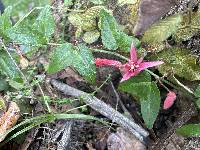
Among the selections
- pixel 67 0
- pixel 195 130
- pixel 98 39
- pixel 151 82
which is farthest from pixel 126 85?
pixel 67 0

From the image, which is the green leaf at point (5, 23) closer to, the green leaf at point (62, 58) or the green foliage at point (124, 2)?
the green leaf at point (62, 58)

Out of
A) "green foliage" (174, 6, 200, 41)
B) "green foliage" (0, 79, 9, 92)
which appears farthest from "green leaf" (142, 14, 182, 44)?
"green foliage" (0, 79, 9, 92)

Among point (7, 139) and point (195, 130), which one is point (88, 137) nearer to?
point (7, 139)

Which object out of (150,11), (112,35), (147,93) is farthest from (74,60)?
(150,11)

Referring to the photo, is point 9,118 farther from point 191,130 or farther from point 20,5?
point 20,5

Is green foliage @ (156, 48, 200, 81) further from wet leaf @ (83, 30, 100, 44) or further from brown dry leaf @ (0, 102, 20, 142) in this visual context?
brown dry leaf @ (0, 102, 20, 142)
